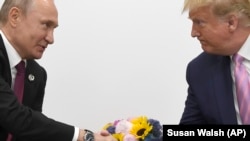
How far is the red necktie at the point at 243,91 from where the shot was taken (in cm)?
143

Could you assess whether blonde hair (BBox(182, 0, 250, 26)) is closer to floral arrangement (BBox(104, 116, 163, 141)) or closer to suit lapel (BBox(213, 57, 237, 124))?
suit lapel (BBox(213, 57, 237, 124))

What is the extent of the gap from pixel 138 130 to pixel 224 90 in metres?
0.36

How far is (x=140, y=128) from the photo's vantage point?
142 centimetres

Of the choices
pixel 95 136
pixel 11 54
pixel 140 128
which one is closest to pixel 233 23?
pixel 140 128

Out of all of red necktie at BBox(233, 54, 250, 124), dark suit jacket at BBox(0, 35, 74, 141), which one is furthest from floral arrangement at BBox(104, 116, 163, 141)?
red necktie at BBox(233, 54, 250, 124)

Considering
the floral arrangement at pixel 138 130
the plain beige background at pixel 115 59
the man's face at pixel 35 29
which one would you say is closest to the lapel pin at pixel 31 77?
the man's face at pixel 35 29

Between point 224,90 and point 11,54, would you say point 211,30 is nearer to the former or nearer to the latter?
point 224,90

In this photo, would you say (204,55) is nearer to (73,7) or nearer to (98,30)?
(98,30)

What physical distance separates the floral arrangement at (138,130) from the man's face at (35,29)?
457 mm

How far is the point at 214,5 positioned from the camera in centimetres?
138

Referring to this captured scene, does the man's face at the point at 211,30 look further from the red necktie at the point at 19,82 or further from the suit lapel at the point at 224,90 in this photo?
the red necktie at the point at 19,82

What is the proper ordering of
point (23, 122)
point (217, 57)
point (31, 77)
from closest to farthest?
point (23, 122), point (217, 57), point (31, 77)

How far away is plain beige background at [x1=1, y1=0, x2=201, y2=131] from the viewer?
204 centimetres

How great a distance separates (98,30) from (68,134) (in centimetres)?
76
